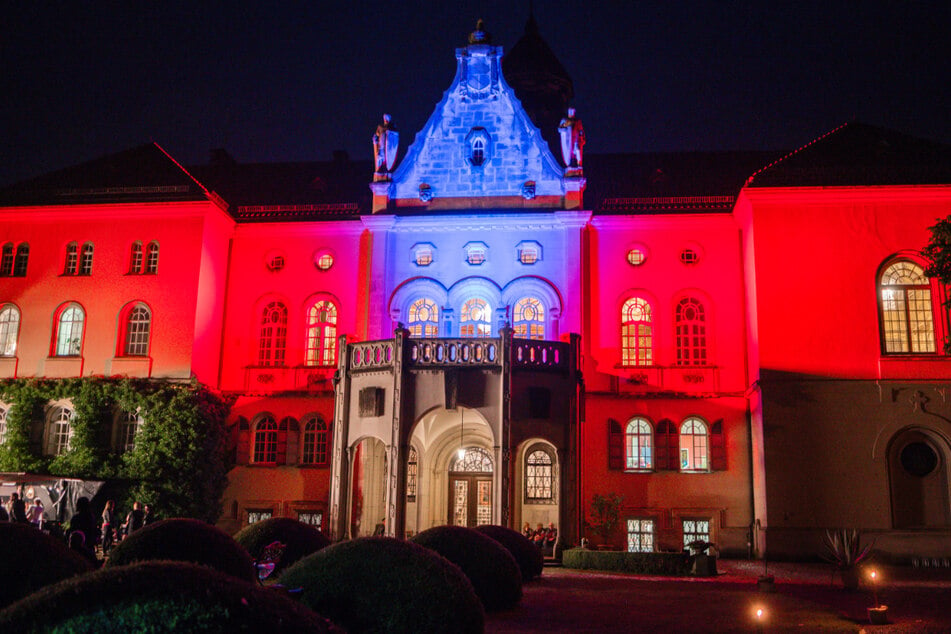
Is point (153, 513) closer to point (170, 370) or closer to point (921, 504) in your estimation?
point (170, 370)

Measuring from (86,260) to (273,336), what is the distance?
8095 mm

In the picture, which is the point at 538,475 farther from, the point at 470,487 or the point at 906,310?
the point at 906,310

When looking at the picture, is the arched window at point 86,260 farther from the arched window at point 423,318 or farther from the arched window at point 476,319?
the arched window at point 476,319

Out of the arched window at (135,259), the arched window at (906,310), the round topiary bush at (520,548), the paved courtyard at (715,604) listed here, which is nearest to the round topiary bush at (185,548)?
the paved courtyard at (715,604)

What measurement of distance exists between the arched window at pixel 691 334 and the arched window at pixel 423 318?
924cm

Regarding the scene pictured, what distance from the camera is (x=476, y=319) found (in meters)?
36.0

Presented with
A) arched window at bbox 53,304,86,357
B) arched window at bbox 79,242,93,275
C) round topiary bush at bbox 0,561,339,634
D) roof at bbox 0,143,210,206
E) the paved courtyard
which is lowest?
the paved courtyard

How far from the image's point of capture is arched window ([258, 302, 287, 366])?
3784 centimetres

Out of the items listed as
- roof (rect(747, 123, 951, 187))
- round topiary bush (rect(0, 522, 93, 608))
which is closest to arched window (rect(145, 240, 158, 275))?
roof (rect(747, 123, 951, 187))

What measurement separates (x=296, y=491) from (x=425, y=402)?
9471mm

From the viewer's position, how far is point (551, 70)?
47.5 meters

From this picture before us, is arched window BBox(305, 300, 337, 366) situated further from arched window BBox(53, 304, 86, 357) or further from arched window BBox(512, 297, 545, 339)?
arched window BBox(53, 304, 86, 357)

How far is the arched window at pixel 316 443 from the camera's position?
36625 mm

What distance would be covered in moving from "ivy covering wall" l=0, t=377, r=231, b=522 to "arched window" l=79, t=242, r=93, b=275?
4713 millimetres
